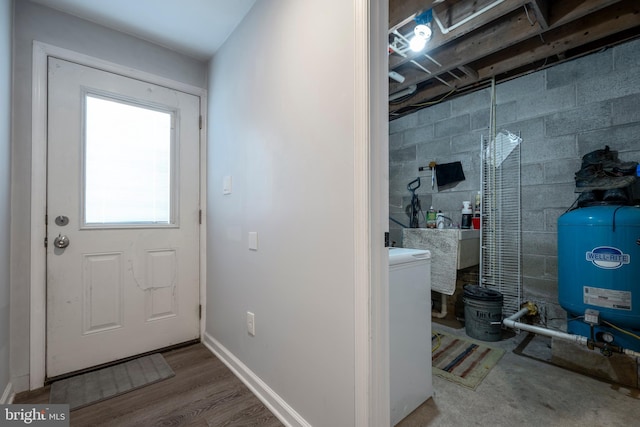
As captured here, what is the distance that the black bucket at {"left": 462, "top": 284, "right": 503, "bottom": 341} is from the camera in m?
2.36

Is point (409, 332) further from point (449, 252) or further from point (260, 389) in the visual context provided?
point (449, 252)

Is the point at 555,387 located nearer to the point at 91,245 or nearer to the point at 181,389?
the point at 181,389

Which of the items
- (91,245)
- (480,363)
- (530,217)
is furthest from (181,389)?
(530,217)

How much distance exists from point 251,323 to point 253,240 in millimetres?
513

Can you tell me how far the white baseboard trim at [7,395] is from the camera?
148 cm

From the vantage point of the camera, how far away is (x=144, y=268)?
2.11 meters

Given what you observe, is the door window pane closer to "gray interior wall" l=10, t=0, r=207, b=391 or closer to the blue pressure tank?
"gray interior wall" l=10, t=0, r=207, b=391

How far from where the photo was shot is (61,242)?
70.9 inches

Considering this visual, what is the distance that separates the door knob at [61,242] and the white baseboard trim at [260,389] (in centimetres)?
119

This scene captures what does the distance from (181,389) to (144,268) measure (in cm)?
91

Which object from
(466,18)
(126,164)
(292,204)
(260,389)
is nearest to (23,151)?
(126,164)

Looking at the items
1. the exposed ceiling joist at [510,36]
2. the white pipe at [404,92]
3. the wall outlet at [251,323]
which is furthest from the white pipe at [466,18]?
the wall outlet at [251,323]

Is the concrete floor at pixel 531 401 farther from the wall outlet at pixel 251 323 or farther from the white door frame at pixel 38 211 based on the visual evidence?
the white door frame at pixel 38 211

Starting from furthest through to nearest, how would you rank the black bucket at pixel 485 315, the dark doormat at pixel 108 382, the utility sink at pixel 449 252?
the utility sink at pixel 449 252 < the black bucket at pixel 485 315 < the dark doormat at pixel 108 382
